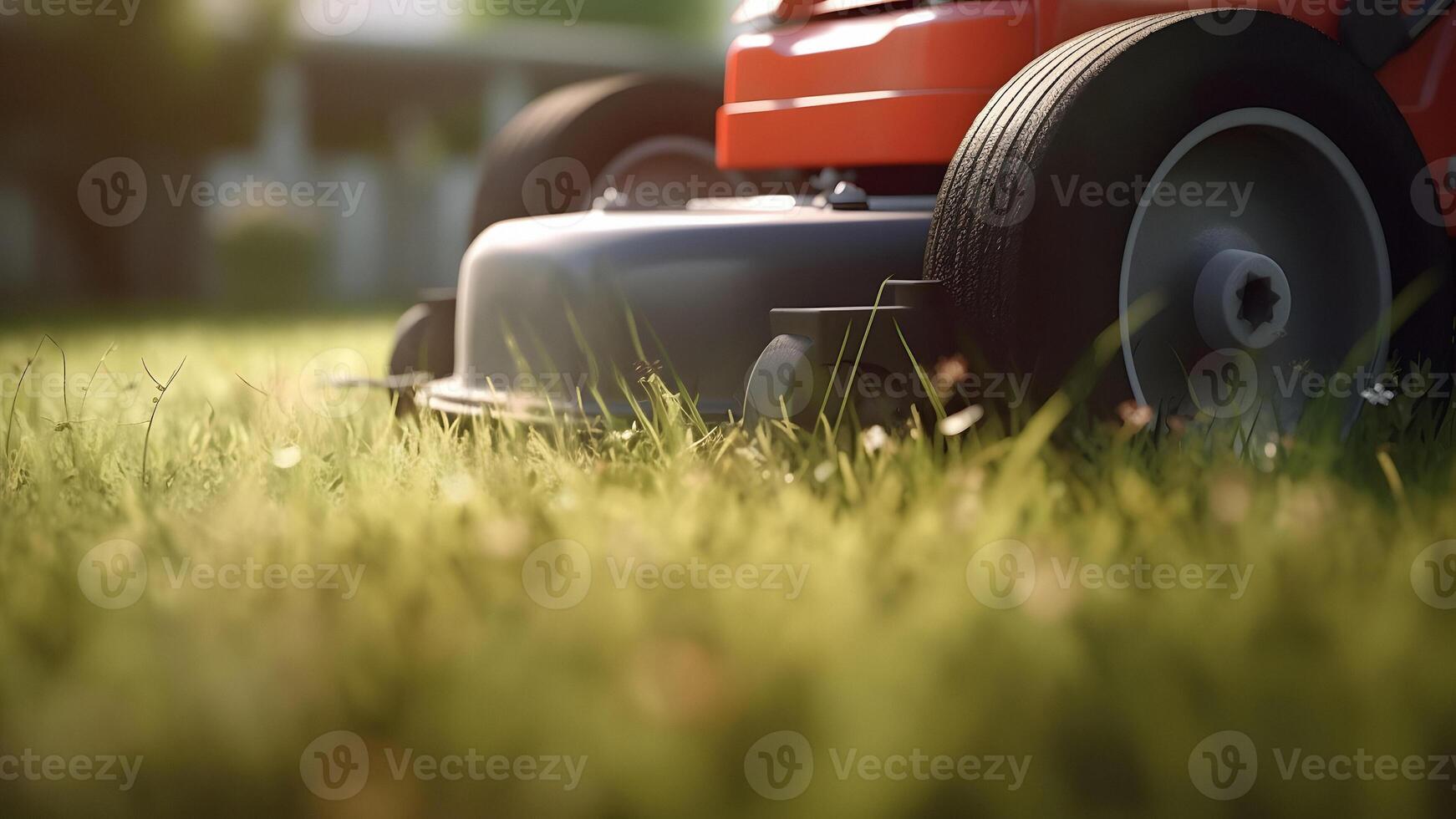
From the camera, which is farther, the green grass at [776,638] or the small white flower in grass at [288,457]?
the small white flower in grass at [288,457]

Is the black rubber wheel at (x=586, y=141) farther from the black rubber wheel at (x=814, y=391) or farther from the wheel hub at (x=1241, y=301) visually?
the wheel hub at (x=1241, y=301)

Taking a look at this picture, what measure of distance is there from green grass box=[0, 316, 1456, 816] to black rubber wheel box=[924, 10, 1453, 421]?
0.48ft

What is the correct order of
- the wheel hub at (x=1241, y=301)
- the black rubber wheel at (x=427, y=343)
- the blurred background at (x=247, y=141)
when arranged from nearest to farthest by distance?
the wheel hub at (x=1241, y=301) < the black rubber wheel at (x=427, y=343) < the blurred background at (x=247, y=141)

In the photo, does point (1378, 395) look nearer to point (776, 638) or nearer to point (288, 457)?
point (776, 638)

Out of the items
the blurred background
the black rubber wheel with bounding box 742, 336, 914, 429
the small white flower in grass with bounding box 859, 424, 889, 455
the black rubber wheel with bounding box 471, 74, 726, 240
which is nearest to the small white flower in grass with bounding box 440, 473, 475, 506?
the black rubber wheel with bounding box 742, 336, 914, 429

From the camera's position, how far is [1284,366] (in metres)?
2.29

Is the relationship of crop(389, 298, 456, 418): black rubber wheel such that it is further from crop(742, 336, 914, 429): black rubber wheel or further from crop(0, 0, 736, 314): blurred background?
crop(0, 0, 736, 314): blurred background

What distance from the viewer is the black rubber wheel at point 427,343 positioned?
3.39 m

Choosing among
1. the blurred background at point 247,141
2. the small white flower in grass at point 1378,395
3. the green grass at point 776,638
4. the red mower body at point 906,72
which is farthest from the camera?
the blurred background at point 247,141

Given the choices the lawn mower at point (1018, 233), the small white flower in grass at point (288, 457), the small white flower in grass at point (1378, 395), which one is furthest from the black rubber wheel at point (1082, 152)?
the small white flower in grass at point (288, 457)

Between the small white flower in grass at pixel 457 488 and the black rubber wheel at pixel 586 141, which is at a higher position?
the black rubber wheel at pixel 586 141

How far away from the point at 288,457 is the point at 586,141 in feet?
4.80

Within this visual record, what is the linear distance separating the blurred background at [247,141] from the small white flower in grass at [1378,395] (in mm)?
6252

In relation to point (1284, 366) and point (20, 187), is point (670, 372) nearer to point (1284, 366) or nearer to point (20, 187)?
point (1284, 366)
